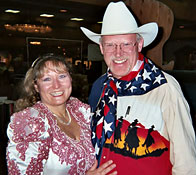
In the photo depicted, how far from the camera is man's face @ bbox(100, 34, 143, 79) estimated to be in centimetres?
164

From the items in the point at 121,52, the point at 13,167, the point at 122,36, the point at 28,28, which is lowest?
the point at 13,167

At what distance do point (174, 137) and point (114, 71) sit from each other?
1.81 feet

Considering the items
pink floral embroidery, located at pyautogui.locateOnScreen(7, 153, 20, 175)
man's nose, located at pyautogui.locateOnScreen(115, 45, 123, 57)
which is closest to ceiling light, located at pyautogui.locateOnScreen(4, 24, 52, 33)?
man's nose, located at pyautogui.locateOnScreen(115, 45, 123, 57)

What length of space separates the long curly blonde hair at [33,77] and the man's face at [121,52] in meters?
0.30

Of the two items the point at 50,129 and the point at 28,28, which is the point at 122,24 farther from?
the point at 28,28

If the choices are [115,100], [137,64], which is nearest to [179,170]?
[115,100]

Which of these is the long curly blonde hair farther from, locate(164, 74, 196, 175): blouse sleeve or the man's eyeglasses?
locate(164, 74, 196, 175): blouse sleeve

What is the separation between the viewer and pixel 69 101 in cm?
190

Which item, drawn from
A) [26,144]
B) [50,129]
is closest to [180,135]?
[50,129]

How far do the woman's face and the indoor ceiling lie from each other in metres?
2.80

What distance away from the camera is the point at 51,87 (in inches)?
64.0

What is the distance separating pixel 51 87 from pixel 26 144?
1.36ft

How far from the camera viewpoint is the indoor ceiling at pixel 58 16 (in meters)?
4.35

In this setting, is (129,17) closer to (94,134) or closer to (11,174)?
(94,134)
